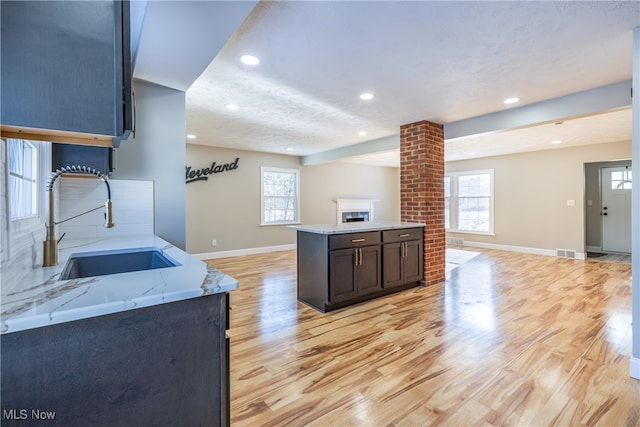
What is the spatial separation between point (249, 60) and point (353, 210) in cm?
617

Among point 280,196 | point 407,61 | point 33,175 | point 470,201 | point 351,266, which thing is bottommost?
point 351,266

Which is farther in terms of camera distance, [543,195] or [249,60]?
[543,195]

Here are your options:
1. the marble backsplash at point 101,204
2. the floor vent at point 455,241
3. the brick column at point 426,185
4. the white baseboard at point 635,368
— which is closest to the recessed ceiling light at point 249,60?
the marble backsplash at point 101,204

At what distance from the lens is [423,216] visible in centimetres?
404

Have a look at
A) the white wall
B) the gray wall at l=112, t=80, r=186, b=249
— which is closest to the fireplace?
the white wall

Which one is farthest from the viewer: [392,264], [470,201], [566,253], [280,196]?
[470,201]

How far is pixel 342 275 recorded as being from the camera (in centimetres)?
316

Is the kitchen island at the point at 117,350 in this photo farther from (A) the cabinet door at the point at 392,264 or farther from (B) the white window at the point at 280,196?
(B) the white window at the point at 280,196

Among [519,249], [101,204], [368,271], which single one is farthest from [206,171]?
[519,249]

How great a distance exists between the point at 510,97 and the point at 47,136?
12.3 feet

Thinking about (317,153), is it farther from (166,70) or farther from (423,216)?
(166,70)

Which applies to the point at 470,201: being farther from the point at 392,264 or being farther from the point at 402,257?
the point at 392,264

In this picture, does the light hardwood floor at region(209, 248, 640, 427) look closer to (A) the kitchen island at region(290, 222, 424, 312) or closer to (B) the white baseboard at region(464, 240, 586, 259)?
(A) the kitchen island at region(290, 222, 424, 312)

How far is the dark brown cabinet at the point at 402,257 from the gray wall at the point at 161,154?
2.26 meters
